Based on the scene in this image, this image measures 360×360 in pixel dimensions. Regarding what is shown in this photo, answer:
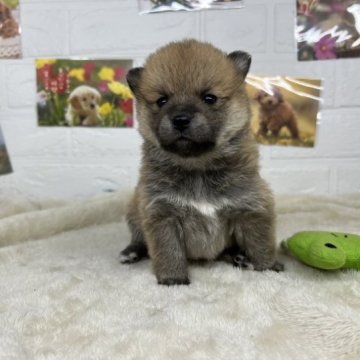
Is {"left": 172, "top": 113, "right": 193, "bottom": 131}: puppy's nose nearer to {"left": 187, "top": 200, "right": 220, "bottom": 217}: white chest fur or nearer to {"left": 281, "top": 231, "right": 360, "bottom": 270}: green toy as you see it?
{"left": 187, "top": 200, "right": 220, "bottom": 217}: white chest fur

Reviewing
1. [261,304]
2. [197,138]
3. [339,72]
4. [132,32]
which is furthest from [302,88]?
[261,304]

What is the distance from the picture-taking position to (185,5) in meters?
1.94

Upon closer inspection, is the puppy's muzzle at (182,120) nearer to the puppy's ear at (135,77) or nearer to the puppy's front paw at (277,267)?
the puppy's ear at (135,77)

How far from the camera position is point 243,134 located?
1.25 metres

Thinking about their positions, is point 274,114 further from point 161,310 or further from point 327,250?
point 161,310

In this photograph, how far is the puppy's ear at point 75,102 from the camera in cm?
203

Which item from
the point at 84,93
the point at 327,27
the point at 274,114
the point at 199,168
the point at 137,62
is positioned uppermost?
the point at 327,27

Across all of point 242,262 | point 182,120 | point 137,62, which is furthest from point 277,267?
point 137,62

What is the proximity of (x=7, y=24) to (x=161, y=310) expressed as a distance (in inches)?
59.8

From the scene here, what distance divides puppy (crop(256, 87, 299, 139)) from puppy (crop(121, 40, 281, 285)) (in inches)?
28.6

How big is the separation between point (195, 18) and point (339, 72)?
65cm

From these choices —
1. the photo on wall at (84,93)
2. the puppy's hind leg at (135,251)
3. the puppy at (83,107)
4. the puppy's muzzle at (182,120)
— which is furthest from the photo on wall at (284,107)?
the puppy's muzzle at (182,120)

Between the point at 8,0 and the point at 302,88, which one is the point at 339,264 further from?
the point at 8,0

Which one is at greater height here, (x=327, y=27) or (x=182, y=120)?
(x=327, y=27)
